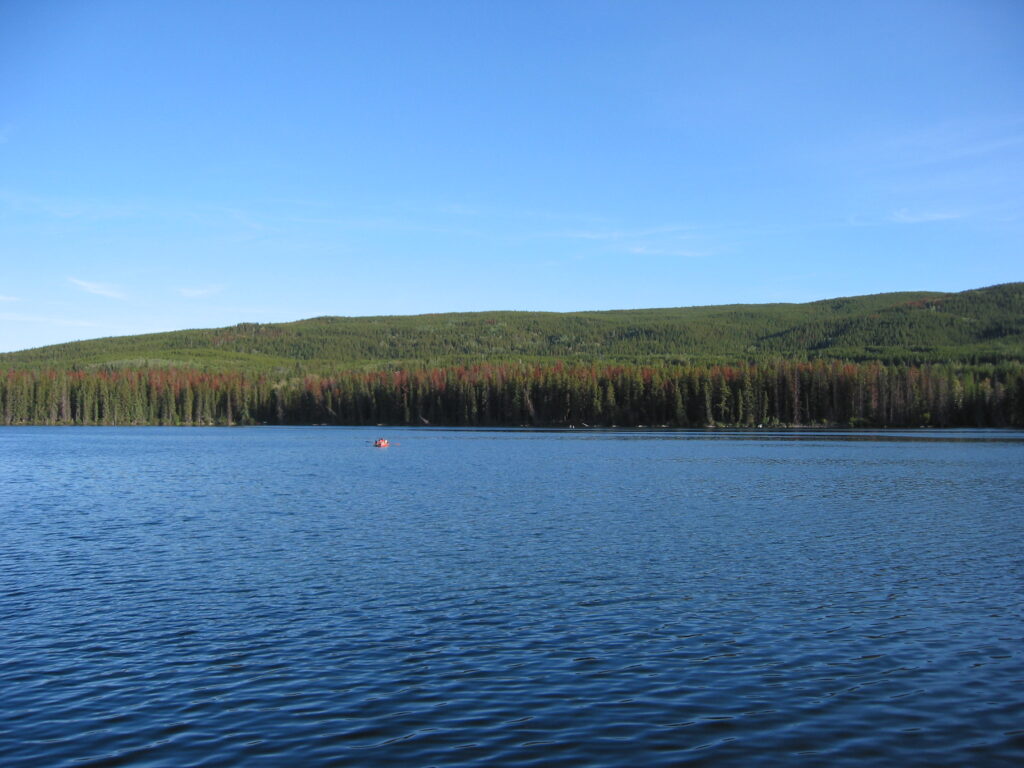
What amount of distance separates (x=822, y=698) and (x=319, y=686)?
9.08 meters

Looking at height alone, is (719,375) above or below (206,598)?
above

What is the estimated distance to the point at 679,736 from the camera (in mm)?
13938

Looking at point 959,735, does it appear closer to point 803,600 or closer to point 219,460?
point 803,600

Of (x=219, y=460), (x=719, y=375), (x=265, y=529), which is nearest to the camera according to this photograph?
(x=265, y=529)

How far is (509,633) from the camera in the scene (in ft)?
64.4

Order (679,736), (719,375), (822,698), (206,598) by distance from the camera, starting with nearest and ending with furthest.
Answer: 1. (679,736)
2. (822,698)
3. (206,598)
4. (719,375)

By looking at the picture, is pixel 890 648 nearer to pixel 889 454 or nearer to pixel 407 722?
pixel 407 722

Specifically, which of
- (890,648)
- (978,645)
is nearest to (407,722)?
(890,648)

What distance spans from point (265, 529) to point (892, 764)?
27.0 meters

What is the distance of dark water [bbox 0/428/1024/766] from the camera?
1380 cm

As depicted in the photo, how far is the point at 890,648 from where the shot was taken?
738 inches

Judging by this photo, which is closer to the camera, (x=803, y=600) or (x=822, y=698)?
(x=822, y=698)

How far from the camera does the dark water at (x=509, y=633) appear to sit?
1380 cm

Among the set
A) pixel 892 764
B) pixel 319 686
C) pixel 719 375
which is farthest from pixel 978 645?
pixel 719 375
